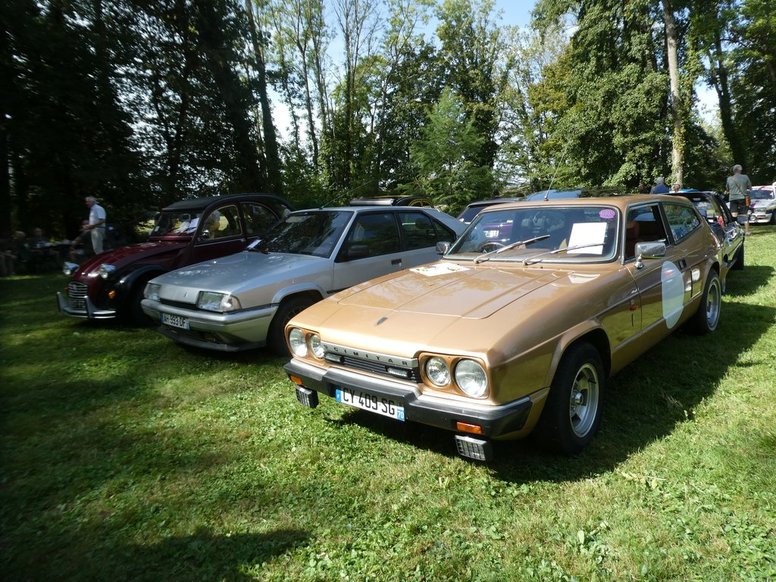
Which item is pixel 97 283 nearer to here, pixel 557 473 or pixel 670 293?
pixel 557 473

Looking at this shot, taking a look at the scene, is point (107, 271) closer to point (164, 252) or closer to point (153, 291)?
point (164, 252)

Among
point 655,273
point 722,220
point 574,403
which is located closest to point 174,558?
point 574,403

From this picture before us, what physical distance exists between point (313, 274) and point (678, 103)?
63.5ft

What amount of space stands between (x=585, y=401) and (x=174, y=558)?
2.57m

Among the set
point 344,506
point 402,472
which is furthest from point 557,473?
point 344,506

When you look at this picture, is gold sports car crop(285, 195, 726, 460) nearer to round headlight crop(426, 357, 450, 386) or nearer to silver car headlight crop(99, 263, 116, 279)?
round headlight crop(426, 357, 450, 386)

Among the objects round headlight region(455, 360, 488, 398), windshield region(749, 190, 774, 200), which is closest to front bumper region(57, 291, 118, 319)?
round headlight region(455, 360, 488, 398)

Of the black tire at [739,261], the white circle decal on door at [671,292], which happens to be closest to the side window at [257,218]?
the white circle decal on door at [671,292]

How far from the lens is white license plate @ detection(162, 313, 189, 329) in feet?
16.9

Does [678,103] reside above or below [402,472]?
above

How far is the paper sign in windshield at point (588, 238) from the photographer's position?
150 inches

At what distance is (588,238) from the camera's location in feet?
12.8

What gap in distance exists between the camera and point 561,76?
94.7 ft

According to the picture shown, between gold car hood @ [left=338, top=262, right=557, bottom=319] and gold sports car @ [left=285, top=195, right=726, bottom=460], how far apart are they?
13 mm
